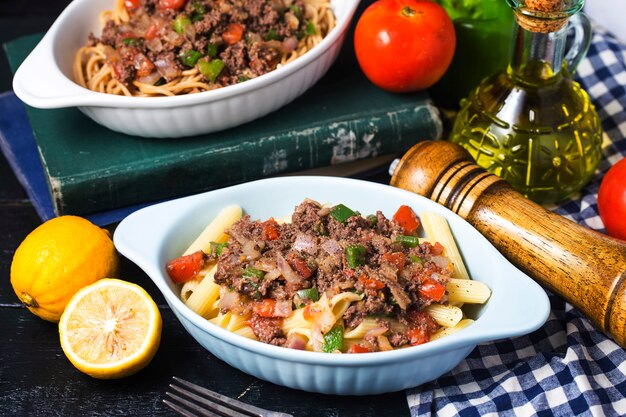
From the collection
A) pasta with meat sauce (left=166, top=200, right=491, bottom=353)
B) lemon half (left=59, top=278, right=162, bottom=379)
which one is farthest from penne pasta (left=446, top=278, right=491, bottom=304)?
lemon half (left=59, top=278, right=162, bottom=379)

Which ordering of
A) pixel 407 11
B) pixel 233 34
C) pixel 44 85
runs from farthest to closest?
pixel 233 34 → pixel 407 11 → pixel 44 85

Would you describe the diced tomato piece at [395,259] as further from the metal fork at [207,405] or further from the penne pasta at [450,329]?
the metal fork at [207,405]

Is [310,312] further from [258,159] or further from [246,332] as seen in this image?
[258,159]

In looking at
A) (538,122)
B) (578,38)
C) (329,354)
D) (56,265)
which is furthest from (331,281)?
(578,38)

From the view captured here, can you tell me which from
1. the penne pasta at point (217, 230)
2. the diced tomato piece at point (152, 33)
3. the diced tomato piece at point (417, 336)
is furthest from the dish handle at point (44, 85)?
the diced tomato piece at point (417, 336)

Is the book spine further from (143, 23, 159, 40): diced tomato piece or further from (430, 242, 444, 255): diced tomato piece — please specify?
(430, 242, 444, 255): diced tomato piece

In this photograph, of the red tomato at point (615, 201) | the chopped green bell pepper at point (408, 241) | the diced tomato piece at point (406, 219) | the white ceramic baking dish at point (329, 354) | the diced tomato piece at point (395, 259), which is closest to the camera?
the white ceramic baking dish at point (329, 354)

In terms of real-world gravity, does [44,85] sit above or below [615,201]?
above

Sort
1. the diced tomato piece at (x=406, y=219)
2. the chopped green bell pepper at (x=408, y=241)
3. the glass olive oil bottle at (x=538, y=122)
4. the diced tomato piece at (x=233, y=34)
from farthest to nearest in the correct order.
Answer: the diced tomato piece at (x=233, y=34) → the glass olive oil bottle at (x=538, y=122) → the diced tomato piece at (x=406, y=219) → the chopped green bell pepper at (x=408, y=241)
